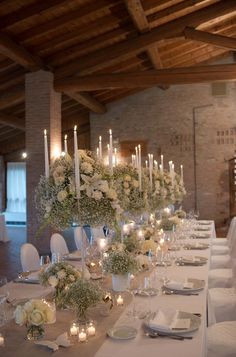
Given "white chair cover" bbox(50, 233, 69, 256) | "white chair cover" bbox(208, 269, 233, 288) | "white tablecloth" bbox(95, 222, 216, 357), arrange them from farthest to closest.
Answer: "white chair cover" bbox(50, 233, 69, 256) → "white chair cover" bbox(208, 269, 233, 288) → "white tablecloth" bbox(95, 222, 216, 357)

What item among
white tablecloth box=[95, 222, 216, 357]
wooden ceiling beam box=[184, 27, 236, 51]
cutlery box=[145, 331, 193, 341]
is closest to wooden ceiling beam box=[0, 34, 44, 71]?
wooden ceiling beam box=[184, 27, 236, 51]

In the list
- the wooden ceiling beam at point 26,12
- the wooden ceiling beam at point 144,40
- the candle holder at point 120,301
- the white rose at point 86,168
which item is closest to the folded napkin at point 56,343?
the candle holder at point 120,301

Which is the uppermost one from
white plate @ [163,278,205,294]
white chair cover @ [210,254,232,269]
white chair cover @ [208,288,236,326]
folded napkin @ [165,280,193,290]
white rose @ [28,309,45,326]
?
white rose @ [28,309,45,326]

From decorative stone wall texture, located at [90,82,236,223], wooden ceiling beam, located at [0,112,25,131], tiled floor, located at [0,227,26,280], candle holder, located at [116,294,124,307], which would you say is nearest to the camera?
candle holder, located at [116,294,124,307]

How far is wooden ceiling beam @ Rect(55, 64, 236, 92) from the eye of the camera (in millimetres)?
9828

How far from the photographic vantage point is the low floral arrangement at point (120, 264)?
10.4 feet

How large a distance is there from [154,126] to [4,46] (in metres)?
7.56

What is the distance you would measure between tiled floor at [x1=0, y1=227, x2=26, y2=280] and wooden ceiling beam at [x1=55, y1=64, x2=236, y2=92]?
397cm

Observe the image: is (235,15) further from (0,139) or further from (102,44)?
(0,139)

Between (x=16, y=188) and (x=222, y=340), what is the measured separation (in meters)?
15.3

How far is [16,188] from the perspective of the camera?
696 inches

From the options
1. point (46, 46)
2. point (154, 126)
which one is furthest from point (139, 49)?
point (154, 126)

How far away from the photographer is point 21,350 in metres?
2.27

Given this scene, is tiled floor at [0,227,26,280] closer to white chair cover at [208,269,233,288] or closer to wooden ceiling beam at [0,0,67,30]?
white chair cover at [208,269,233,288]
